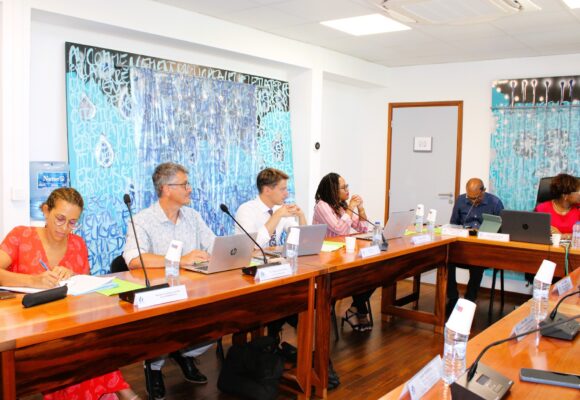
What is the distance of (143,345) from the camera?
193 centimetres

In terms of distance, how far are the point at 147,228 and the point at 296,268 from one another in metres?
0.79

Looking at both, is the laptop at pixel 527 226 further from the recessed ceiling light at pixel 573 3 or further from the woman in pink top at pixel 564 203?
the recessed ceiling light at pixel 573 3

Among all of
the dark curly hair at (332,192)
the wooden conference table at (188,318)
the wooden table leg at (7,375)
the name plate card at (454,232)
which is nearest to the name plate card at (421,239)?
the wooden conference table at (188,318)

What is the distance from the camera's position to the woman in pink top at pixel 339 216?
389 cm

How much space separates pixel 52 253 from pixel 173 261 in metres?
0.53

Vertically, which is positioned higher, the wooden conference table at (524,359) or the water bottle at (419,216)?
the water bottle at (419,216)

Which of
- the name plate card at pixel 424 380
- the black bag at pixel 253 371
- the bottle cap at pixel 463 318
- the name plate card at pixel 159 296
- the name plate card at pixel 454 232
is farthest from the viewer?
the name plate card at pixel 454 232

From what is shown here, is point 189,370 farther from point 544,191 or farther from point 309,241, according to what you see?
point 544,191

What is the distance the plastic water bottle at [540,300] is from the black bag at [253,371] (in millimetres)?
1218

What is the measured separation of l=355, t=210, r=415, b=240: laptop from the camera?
11.9 ft

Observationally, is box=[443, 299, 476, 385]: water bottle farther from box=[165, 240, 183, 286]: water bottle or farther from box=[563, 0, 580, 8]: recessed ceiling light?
box=[563, 0, 580, 8]: recessed ceiling light

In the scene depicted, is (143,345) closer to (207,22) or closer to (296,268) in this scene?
(296,268)

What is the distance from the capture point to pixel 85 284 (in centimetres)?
211

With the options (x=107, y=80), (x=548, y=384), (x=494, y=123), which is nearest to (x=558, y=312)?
(x=548, y=384)
